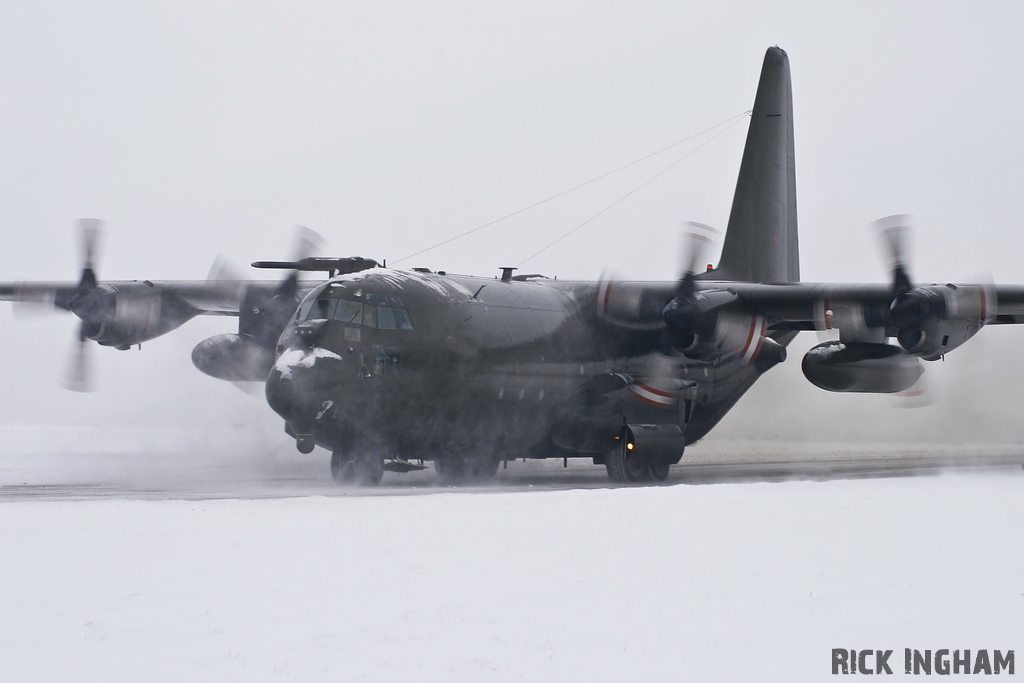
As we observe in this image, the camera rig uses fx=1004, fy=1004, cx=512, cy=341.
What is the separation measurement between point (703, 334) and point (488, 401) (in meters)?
4.83

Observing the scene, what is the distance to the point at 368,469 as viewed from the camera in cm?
1873

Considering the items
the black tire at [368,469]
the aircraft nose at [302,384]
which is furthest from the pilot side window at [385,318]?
the black tire at [368,469]

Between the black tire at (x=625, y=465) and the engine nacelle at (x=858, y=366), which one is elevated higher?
the engine nacelle at (x=858, y=366)

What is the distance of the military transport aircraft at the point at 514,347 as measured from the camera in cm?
1753

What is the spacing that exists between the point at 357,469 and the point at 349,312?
3.11m

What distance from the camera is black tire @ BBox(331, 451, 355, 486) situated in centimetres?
1864

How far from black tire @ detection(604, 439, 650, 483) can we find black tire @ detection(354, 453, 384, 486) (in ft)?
17.9

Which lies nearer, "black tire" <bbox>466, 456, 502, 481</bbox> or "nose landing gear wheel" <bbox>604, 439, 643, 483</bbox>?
"black tire" <bbox>466, 456, 502, 481</bbox>

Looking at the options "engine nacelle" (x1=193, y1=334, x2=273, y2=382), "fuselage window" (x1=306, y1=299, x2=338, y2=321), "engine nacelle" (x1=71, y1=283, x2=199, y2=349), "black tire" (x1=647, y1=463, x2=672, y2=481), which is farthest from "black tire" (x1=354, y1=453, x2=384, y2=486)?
"engine nacelle" (x1=71, y1=283, x2=199, y2=349)

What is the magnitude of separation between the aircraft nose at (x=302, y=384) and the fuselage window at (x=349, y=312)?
0.71 meters

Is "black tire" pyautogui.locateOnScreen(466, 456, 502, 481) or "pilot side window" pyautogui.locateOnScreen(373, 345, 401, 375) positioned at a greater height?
"pilot side window" pyautogui.locateOnScreen(373, 345, 401, 375)

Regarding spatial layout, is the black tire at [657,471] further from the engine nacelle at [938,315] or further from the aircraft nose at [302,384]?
the aircraft nose at [302,384]

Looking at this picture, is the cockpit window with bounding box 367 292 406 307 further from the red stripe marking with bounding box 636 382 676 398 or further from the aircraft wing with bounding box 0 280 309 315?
the red stripe marking with bounding box 636 382 676 398

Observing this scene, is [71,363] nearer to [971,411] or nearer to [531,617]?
[531,617]
